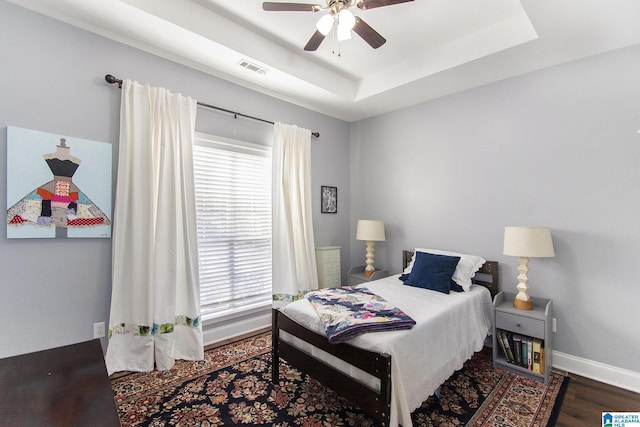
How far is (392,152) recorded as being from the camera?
157 inches

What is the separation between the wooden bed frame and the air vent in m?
2.30

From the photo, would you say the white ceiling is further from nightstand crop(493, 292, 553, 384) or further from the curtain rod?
nightstand crop(493, 292, 553, 384)

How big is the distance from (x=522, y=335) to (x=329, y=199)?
2.62 meters

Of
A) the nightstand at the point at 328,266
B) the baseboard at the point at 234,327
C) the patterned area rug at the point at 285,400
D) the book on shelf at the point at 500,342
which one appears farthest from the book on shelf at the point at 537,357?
the baseboard at the point at 234,327

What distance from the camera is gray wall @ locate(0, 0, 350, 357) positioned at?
205 cm

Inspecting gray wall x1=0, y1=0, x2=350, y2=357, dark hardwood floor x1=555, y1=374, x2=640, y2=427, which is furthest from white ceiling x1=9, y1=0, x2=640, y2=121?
dark hardwood floor x1=555, y1=374, x2=640, y2=427

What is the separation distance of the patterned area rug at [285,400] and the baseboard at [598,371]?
0.18 m

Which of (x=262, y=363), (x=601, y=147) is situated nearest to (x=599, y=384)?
(x=601, y=147)

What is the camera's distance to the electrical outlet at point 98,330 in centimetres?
236

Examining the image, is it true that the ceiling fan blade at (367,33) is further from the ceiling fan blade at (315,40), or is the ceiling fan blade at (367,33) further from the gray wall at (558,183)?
the gray wall at (558,183)

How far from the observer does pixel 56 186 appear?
218 centimetres

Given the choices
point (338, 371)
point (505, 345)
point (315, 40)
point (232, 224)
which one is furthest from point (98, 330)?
point (505, 345)

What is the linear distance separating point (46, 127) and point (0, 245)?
885 mm

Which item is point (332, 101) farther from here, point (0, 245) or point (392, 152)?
point (0, 245)
